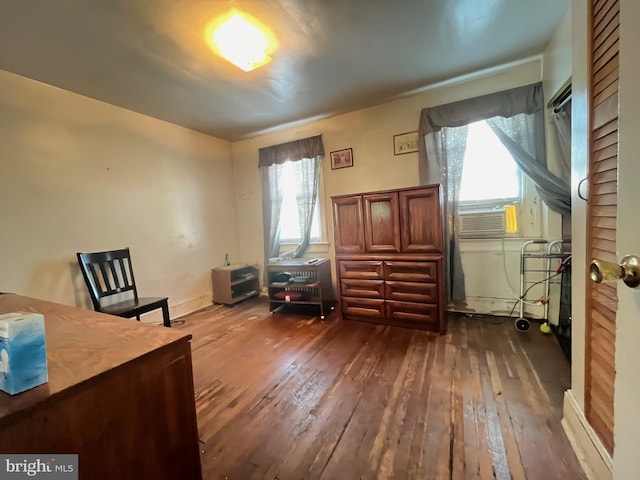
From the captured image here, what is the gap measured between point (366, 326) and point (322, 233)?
145cm

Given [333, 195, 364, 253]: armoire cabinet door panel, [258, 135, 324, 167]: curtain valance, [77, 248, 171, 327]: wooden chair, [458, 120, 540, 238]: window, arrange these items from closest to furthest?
[77, 248, 171, 327]: wooden chair → [458, 120, 540, 238]: window → [333, 195, 364, 253]: armoire cabinet door panel → [258, 135, 324, 167]: curtain valance

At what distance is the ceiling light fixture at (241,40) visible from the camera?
185 cm

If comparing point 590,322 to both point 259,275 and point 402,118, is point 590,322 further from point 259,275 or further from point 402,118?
point 259,275

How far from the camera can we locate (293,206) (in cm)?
401

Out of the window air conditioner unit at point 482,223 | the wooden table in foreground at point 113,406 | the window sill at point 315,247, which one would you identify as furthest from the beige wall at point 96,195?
the window air conditioner unit at point 482,223

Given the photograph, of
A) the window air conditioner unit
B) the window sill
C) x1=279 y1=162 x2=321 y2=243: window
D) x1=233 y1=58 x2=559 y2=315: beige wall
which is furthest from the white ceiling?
the window sill

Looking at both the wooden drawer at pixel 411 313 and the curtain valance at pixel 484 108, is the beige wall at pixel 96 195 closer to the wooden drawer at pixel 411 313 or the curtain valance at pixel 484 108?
the wooden drawer at pixel 411 313

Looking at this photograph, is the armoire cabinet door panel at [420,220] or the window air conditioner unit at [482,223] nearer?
the armoire cabinet door panel at [420,220]

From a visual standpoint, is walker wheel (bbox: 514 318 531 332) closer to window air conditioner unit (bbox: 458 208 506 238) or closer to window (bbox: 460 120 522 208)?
window air conditioner unit (bbox: 458 208 506 238)

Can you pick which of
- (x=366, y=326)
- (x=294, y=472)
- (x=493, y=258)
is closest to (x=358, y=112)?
(x=493, y=258)

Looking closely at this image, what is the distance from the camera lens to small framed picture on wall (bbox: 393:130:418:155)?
10.3 ft

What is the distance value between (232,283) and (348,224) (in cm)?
189

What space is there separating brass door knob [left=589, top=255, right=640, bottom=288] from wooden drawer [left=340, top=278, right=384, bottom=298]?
7.59 feet

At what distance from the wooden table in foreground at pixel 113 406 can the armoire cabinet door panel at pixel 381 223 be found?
7.34 ft
